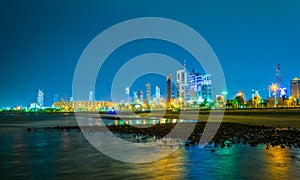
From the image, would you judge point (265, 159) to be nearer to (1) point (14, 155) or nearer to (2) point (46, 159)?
(2) point (46, 159)

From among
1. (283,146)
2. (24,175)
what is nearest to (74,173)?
(24,175)

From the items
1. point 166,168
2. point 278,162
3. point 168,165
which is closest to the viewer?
point 166,168

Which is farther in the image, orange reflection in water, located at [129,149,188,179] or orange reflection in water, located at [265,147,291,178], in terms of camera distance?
orange reflection in water, located at [265,147,291,178]

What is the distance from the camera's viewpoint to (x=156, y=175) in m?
11.0

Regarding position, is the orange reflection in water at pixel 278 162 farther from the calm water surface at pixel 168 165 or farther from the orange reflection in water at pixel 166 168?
the orange reflection in water at pixel 166 168

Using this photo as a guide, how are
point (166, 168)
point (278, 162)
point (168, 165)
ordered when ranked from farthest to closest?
point (278, 162) < point (168, 165) < point (166, 168)

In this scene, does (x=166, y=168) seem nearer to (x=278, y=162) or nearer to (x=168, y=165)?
(x=168, y=165)

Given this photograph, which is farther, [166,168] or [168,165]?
[168,165]

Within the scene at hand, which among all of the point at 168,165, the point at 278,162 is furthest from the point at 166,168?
the point at 278,162

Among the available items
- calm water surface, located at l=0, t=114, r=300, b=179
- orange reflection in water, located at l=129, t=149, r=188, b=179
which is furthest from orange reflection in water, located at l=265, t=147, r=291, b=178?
orange reflection in water, located at l=129, t=149, r=188, b=179

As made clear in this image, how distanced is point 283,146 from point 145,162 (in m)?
8.15

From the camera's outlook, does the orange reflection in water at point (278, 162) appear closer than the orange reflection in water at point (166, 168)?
No

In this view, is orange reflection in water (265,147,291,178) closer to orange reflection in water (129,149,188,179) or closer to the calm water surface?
the calm water surface

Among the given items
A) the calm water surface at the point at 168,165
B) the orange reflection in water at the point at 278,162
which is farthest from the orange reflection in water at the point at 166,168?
the orange reflection in water at the point at 278,162
